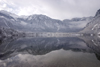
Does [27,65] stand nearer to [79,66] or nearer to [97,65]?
[79,66]

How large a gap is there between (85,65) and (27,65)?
11.3 metres

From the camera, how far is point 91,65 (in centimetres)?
1622

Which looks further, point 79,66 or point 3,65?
point 3,65

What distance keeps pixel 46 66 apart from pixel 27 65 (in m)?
3.90

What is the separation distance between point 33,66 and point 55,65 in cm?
428

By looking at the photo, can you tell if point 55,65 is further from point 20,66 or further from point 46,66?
point 20,66

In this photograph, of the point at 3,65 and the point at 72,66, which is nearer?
the point at 72,66

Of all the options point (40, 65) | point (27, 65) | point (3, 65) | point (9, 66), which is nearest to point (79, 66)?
point (40, 65)

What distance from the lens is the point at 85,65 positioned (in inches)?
642

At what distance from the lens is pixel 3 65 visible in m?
17.0

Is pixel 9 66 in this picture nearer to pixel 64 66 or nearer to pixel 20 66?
pixel 20 66

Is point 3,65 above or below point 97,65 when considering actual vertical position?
below

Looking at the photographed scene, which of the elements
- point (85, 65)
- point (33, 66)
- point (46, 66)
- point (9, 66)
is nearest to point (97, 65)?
point (85, 65)

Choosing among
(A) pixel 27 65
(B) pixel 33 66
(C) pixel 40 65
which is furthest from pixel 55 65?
(A) pixel 27 65
